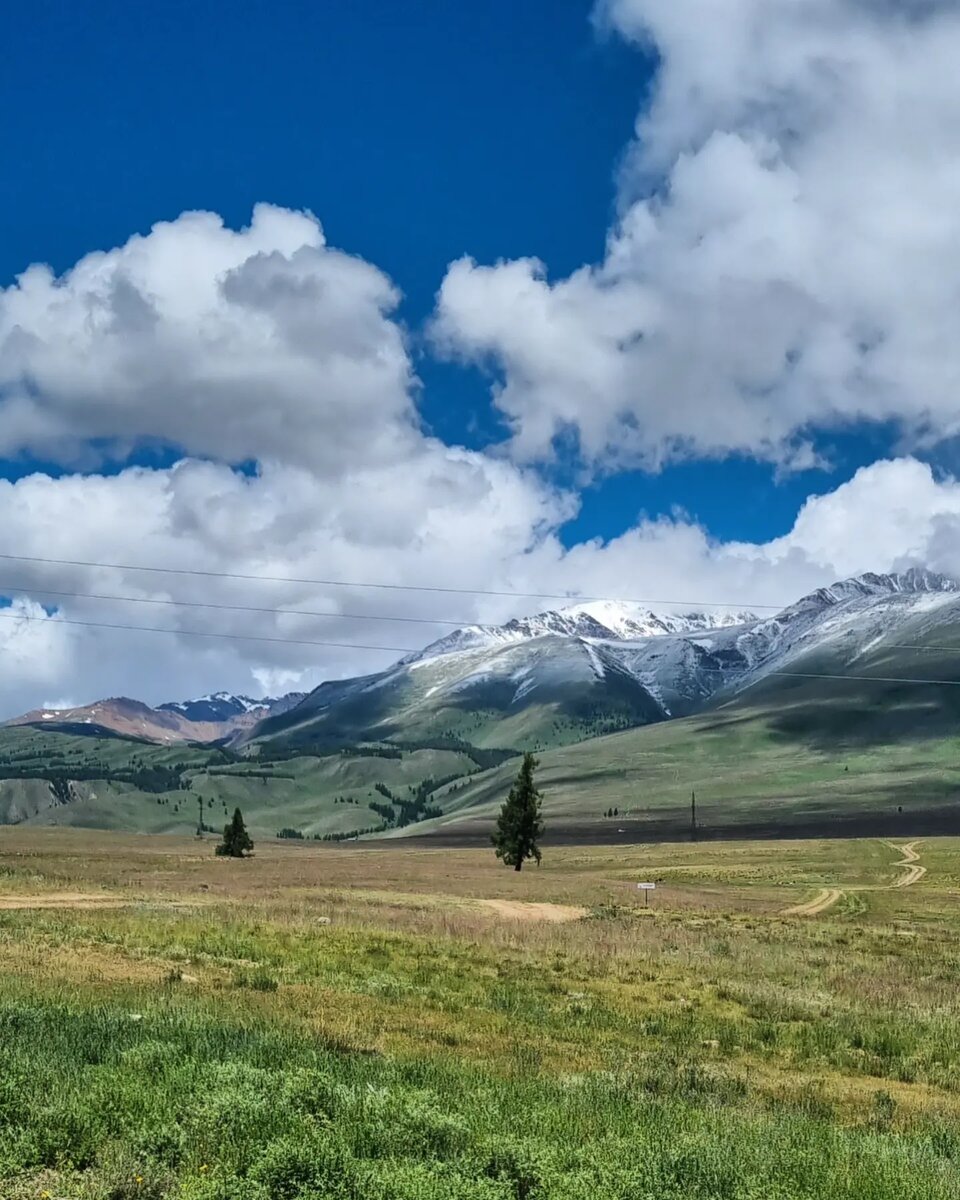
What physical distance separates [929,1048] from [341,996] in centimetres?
1301

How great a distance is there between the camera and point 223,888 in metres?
56.9

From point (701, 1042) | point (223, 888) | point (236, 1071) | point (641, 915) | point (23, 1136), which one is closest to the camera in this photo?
point (23, 1136)

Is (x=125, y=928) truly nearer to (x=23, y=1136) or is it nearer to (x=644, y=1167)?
(x=23, y=1136)

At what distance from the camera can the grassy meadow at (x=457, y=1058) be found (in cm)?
854

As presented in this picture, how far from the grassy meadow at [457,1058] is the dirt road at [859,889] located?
15.5 m

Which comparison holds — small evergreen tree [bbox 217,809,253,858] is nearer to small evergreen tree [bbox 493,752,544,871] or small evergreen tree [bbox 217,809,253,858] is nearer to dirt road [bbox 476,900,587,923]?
small evergreen tree [bbox 493,752,544,871]

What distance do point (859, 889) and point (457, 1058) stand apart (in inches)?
2902

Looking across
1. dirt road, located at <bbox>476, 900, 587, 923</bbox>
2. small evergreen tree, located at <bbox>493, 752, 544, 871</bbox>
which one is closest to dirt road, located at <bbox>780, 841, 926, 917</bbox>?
dirt road, located at <bbox>476, 900, 587, 923</bbox>

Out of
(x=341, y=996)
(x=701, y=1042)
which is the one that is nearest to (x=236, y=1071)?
(x=341, y=996)

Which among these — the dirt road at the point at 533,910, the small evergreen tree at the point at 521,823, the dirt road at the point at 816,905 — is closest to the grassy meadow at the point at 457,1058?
the dirt road at the point at 533,910

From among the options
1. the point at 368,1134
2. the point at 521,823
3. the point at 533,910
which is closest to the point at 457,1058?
the point at 368,1134

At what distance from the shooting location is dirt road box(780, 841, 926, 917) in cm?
5761

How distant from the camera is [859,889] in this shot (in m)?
78.5

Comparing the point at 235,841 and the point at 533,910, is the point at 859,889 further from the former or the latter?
the point at 235,841
